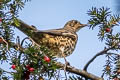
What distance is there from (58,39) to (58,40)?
35 mm

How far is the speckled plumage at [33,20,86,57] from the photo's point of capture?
3.49 meters

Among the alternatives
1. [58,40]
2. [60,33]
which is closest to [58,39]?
[58,40]

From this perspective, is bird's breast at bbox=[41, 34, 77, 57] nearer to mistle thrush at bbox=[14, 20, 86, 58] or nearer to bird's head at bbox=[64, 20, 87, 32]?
mistle thrush at bbox=[14, 20, 86, 58]

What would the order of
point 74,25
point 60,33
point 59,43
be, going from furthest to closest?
point 74,25
point 60,33
point 59,43

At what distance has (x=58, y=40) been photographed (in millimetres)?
3879

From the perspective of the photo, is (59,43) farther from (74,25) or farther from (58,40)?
(74,25)

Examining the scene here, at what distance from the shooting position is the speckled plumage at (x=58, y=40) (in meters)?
3.49

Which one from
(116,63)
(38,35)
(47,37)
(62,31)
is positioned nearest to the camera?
(116,63)

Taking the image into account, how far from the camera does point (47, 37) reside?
3.77 metres

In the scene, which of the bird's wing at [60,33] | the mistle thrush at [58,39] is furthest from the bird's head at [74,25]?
the bird's wing at [60,33]

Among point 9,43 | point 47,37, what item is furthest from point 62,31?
point 9,43

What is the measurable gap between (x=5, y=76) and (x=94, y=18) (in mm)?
879

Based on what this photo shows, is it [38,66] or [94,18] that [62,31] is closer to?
[94,18]

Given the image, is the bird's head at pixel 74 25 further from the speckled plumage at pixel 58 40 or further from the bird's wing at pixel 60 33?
the bird's wing at pixel 60 33
